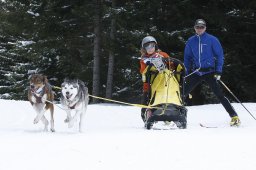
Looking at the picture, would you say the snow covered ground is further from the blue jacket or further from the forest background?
the forest background

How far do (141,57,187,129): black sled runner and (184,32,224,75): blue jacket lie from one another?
0.59 m

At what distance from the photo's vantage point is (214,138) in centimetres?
614

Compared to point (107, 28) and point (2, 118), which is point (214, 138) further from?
point (107, 28)

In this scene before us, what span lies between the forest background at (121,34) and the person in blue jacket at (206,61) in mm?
6872

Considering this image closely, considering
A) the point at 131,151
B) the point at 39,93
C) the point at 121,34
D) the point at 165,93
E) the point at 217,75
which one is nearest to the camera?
the point at 131,151

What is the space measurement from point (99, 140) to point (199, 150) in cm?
138

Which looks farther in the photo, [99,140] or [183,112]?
[183,112]

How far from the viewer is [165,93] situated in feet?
25.4

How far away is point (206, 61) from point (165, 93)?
1165mm

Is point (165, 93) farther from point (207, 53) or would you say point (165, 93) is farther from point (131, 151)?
point (131, 151)

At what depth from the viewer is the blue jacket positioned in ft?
27.4

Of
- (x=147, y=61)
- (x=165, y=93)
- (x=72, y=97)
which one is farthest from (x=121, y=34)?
(x=72, y=97)

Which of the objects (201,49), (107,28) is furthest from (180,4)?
(201,49)

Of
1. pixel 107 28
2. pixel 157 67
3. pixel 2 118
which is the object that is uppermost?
pixel 107 28
